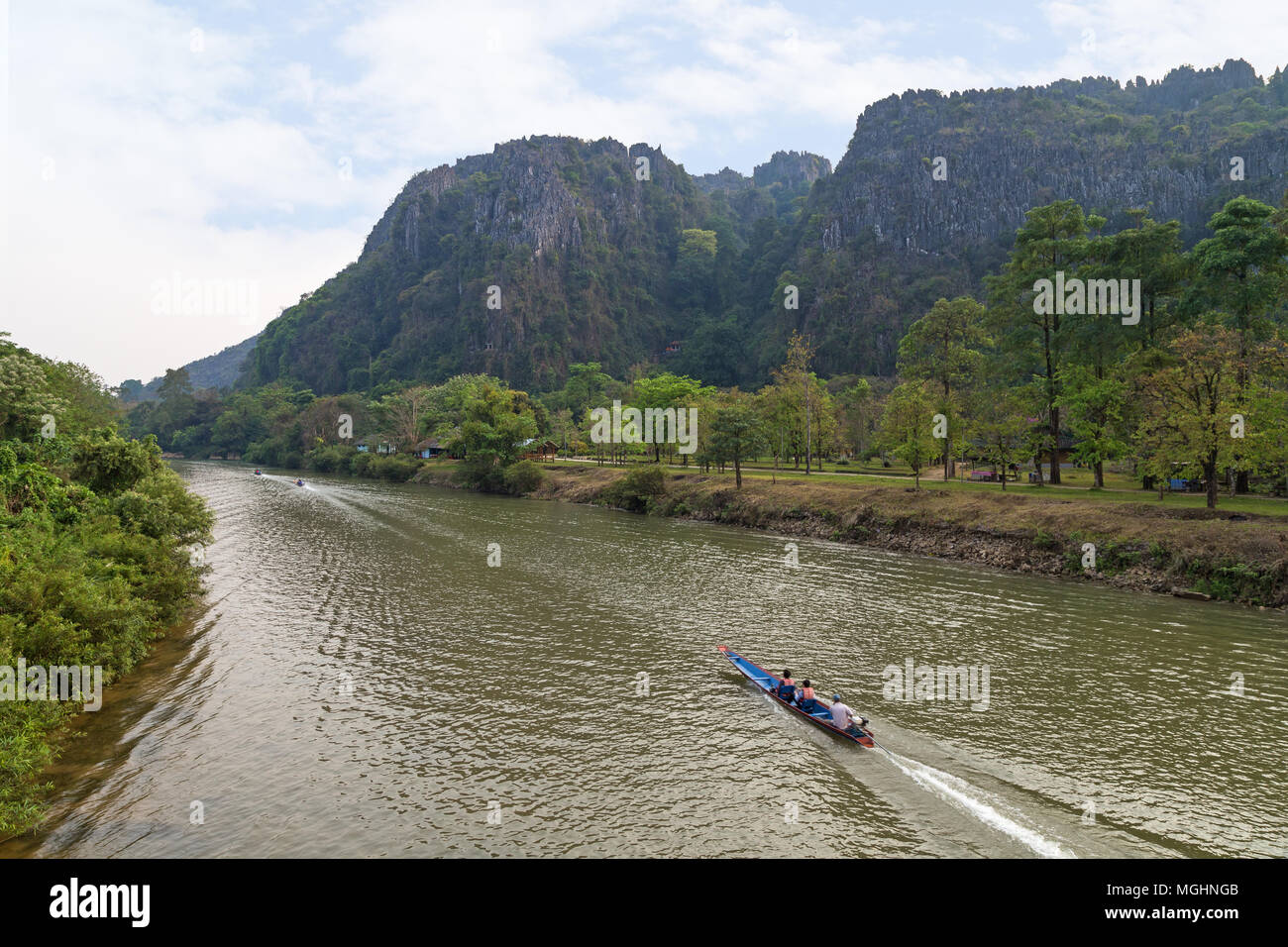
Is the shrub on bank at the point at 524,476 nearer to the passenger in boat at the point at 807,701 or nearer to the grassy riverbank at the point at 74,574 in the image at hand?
the grassy riverbank at the point at 74,574

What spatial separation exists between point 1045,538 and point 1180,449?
856 centimetres

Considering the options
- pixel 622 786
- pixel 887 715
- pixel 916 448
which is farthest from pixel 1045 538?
pixel 622 786

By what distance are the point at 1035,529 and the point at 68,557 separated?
50214 millimetres

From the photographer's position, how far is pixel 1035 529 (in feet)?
135

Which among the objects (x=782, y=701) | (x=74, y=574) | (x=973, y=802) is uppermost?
(x=74, y=574)

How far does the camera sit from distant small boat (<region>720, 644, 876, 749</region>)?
728 inches

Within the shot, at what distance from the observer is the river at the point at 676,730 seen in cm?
1451

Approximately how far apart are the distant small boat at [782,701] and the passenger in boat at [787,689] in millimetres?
128

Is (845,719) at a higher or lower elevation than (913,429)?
lower

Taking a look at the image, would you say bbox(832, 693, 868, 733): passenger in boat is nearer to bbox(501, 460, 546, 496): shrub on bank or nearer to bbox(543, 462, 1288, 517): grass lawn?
bbox(543, 462, 1288, 517): grass lawn

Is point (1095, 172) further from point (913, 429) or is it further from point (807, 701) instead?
point (807, 701)

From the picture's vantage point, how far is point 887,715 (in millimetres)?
20406

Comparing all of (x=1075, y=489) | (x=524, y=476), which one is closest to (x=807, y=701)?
(x=1075, y=489)

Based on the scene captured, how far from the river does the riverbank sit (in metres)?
Answer: 2.18
